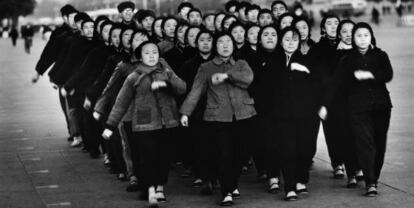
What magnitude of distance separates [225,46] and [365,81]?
1.37 metres

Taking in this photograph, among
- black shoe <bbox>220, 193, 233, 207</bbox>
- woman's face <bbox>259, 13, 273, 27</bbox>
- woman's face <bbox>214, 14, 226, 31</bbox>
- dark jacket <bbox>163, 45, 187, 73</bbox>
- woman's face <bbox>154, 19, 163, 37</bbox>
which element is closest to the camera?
black shoe <bbox>220, 193, 233, 207</bbox>

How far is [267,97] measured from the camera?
385 inches

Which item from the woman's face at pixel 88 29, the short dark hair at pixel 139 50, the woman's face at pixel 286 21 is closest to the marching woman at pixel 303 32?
the woman's face at pixel 286 21

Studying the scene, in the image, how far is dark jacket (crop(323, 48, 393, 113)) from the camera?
31.2 feet

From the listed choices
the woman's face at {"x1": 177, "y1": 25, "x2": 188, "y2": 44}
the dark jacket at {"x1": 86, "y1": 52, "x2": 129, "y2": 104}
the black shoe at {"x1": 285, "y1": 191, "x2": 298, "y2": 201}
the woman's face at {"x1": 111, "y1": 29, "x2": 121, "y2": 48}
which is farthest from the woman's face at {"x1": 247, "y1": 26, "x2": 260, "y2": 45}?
the black shoe at {"x1": 285, "y1": 191, "x2": 298, "y2": 201}

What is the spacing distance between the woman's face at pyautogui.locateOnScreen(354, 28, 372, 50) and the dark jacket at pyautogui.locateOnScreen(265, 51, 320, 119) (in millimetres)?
554

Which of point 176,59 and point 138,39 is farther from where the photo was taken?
point 176,59

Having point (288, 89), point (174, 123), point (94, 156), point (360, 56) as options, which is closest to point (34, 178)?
point (94, 156)

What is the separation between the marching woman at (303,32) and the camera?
10.5 metres

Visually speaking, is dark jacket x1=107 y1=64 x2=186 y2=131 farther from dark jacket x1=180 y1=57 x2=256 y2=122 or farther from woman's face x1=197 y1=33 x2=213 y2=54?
woman's face x1=197 y1=33 x2=213 y2=54

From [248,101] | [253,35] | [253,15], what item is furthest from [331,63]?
[253,15]

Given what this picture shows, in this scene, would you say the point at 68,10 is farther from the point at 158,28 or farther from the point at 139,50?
the point at 139,50

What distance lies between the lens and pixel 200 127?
10.2 metres

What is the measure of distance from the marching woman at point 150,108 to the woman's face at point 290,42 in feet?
3.54
